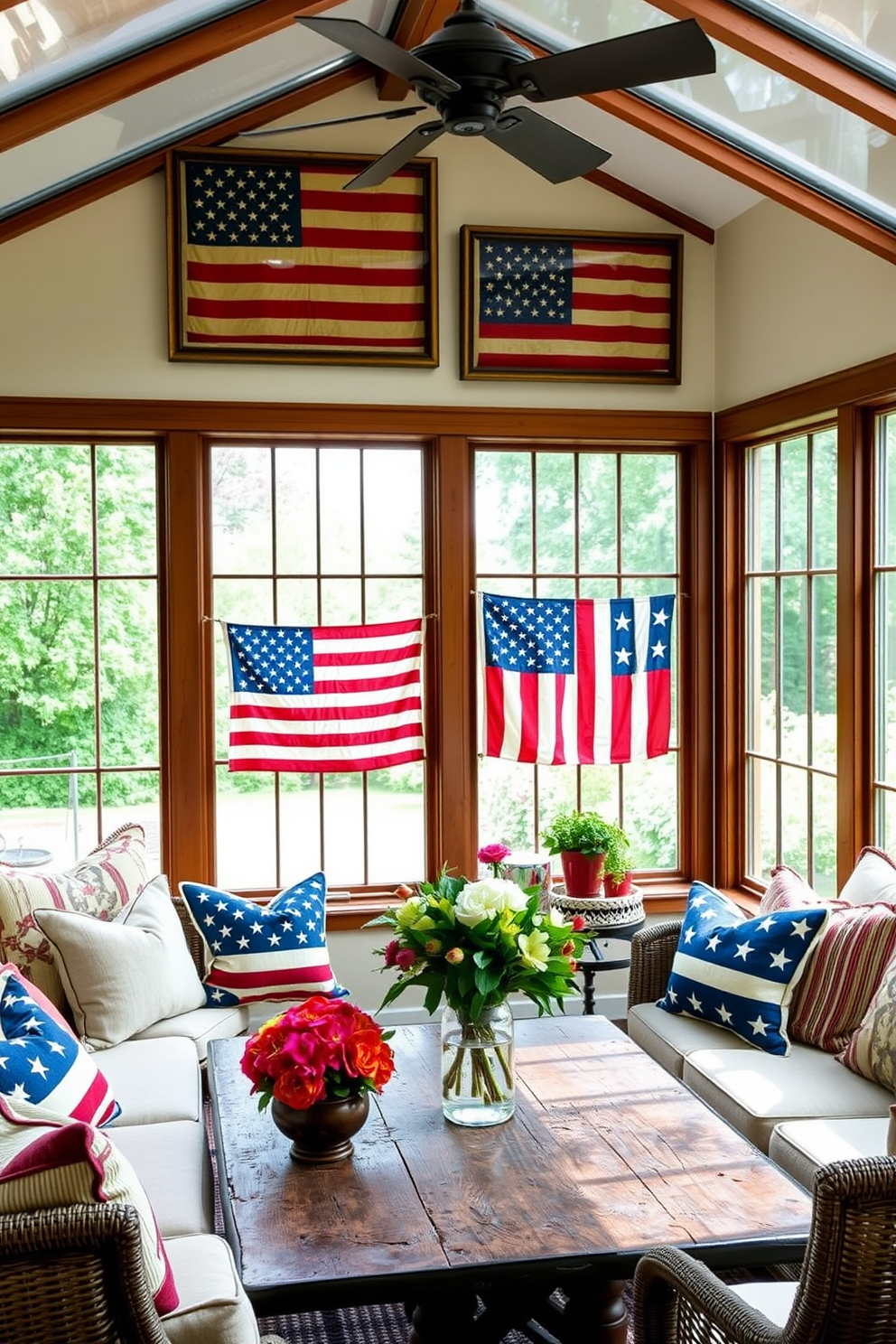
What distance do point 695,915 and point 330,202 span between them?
295 centimetres

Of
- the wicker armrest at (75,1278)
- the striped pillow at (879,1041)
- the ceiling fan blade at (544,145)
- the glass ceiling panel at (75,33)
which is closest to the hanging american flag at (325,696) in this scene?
the glass ceiling panel at (75,33)

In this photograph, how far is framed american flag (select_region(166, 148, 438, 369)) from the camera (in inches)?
185

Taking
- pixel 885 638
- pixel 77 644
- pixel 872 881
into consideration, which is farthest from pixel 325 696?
pixel 872 881

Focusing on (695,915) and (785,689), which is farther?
(785,689)

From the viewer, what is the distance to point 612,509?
17.3 ft

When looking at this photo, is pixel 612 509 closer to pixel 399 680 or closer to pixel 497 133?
pixel 399 680

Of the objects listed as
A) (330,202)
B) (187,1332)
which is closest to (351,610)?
(330,202)

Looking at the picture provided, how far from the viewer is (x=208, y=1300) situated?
2.11m

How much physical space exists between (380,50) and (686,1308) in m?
2.37

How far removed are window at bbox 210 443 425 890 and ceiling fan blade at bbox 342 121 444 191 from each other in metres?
1.82

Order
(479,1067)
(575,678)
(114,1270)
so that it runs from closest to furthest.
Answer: (114,1270) → (479,1067) → (575,678)

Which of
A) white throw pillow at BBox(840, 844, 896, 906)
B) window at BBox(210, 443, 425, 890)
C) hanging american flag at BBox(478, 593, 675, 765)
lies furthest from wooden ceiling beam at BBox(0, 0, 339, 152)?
white throw pillow at BBox(840, 844, 896, 906)

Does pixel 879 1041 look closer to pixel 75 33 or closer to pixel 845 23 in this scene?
pixel 845 23

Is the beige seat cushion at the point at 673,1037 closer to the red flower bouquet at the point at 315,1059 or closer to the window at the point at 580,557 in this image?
the red flower bouquet at the point at 315,1059
